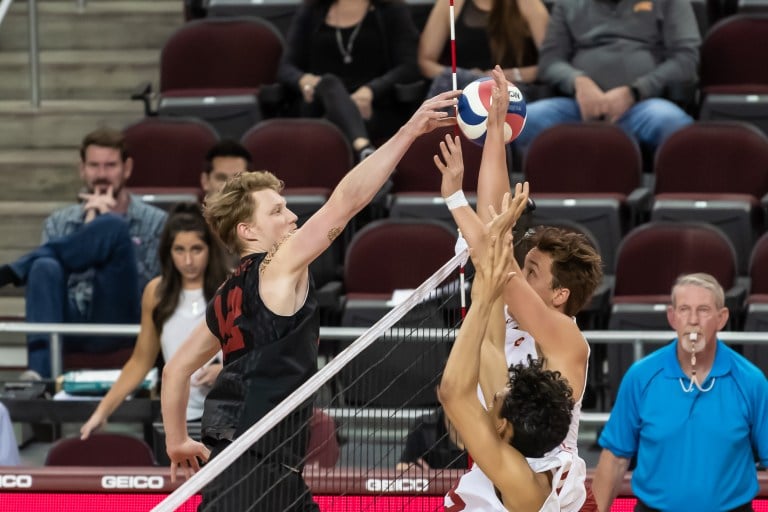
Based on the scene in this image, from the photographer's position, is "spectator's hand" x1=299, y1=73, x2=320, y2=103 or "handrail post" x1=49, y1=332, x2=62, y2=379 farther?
"spectator's hand" x1=299, y1=73, x2=320, y2=103

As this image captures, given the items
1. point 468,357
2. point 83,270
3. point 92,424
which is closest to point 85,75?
point 83,270

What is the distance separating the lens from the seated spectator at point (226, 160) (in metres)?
8.72

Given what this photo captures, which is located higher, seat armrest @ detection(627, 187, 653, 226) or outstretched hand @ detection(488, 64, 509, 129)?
outstretched hand @ detection(488, 64, 509, 129)

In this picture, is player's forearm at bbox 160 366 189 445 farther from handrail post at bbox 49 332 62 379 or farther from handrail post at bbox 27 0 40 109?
handrail post at bbox 27 0 40 109

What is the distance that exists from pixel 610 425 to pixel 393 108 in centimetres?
384

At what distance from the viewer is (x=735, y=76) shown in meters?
9.95

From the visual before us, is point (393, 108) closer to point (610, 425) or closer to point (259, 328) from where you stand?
point (610, 425)

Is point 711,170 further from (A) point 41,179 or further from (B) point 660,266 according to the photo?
(A) point 41,179

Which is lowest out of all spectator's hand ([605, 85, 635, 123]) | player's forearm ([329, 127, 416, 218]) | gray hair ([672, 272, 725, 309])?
gray hair ([672, 272, 725, 309])

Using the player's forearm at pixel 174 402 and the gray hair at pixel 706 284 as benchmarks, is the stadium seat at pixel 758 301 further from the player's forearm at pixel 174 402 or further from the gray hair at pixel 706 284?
the player's forearm at pixel 174 402

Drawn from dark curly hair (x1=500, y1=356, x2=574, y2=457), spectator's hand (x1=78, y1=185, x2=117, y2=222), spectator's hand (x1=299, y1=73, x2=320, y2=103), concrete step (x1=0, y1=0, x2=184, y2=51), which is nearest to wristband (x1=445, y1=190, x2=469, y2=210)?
dark curly hair (x1=500, y1=356, x2=574, y2=457)

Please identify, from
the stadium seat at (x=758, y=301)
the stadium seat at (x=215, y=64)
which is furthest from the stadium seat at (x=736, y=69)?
the stadium seat at (x=215, y=64)

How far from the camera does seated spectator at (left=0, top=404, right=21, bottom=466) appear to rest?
7.35 meters

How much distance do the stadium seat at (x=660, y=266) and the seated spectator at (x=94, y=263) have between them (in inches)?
104
